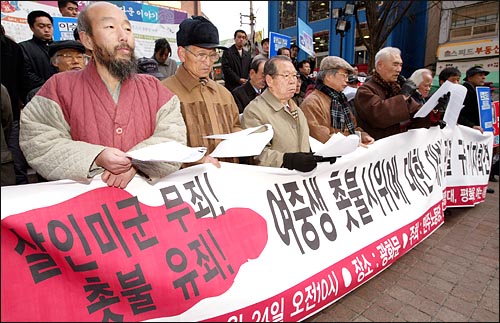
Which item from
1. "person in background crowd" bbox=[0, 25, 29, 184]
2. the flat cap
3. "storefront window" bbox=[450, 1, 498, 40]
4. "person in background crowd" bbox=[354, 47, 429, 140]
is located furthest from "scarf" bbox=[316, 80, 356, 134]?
"storefront window" bbox=[450, 1, 498, 40]

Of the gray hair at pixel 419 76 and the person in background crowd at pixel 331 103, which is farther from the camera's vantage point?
Answer: the gray hair at pixel 419 76

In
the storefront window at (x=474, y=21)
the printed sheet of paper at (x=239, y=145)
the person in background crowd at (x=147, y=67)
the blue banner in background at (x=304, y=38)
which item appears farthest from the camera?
the storefront window at (x=474, y=21)

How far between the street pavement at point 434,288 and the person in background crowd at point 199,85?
1.40 meters

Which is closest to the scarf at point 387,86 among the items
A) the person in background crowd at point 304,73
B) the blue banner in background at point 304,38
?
the person in background crowd at point 304,73

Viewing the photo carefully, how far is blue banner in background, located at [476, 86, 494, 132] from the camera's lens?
4988 millimetres

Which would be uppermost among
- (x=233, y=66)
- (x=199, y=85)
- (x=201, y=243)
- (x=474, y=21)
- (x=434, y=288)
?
(x=474, y=21)

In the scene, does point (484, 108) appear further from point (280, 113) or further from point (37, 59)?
point (37, 59)

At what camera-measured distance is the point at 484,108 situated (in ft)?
16.6

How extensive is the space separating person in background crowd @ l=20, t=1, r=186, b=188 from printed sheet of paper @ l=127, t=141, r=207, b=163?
0.32ft

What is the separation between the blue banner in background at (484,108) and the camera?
196 inches

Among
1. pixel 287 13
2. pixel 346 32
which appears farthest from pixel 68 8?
pixel 287 13

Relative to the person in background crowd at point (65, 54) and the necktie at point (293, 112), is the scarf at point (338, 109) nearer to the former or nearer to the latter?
the necktie at point (293, 112)

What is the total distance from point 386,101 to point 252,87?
1417mm

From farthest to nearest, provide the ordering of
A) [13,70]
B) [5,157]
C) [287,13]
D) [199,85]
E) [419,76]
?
[287,13] < [419,76] < [13,70] < [199,85] < [5,157]
